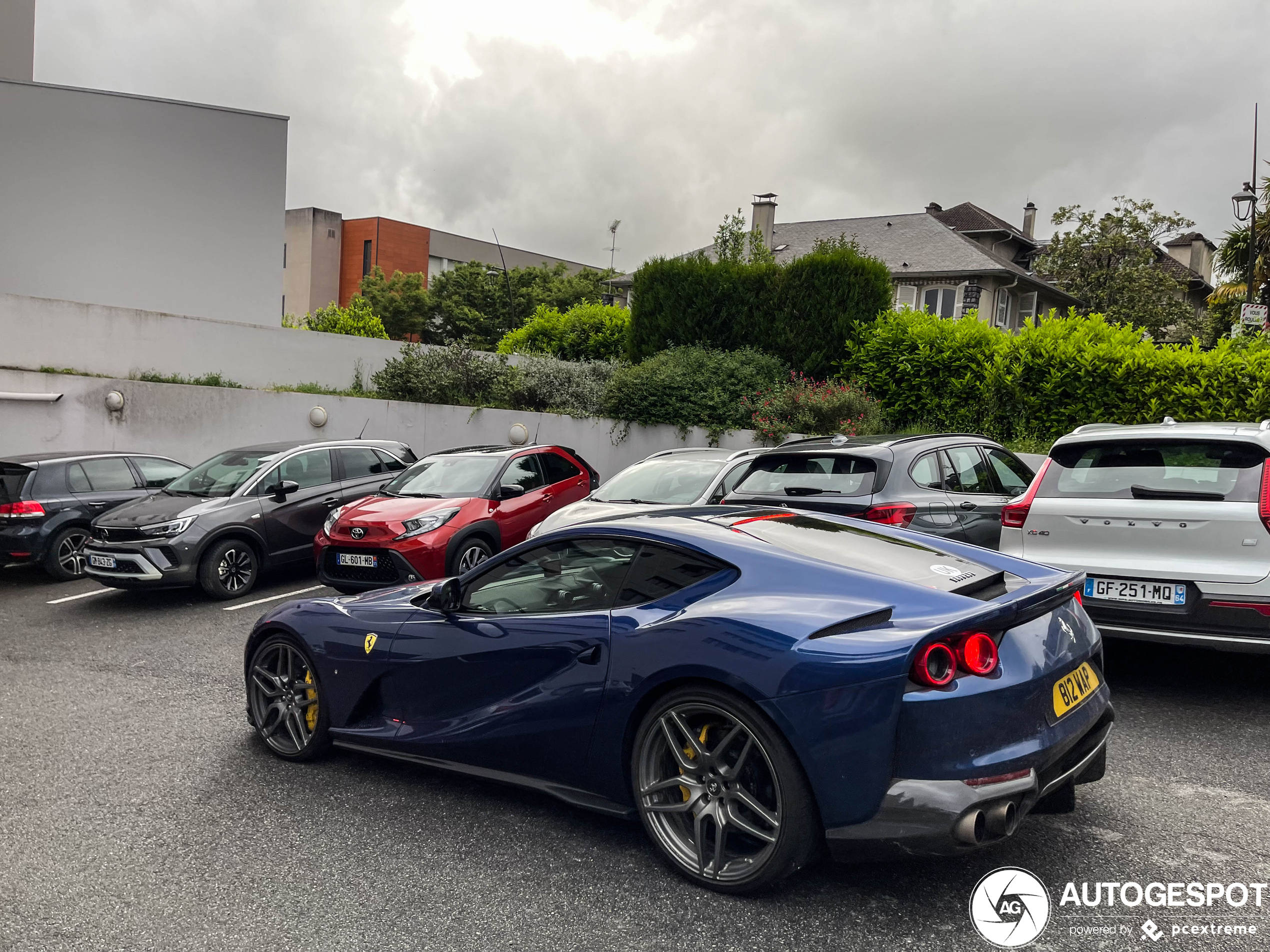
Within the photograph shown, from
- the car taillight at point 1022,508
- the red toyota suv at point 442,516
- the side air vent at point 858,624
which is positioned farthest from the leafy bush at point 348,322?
the side air vent at point 858,624

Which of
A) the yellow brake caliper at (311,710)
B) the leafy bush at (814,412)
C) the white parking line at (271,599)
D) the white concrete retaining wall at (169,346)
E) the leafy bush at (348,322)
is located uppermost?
the leafy bush at (348,322)

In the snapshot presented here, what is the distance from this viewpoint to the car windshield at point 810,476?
7.16 metres

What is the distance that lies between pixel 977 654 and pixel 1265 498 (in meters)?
3.30

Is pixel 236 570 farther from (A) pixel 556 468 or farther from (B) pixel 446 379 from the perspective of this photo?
(B) pixel 446 379

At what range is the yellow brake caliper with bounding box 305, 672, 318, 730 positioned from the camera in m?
4.83

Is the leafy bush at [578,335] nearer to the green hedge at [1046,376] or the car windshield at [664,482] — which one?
the green hedge at [1046,376]

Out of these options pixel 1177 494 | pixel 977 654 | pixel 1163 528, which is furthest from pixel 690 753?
pixel 1177 494

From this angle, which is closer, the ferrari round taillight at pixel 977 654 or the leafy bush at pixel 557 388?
the ferrari round taillight at pixel 977 654

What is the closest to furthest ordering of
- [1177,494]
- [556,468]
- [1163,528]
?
[1163,528], [1177,494], [556,468]

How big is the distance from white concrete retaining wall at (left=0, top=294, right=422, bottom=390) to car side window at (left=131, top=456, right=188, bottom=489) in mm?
5427

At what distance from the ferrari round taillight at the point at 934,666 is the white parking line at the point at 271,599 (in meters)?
7.90

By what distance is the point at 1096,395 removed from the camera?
15.1 m

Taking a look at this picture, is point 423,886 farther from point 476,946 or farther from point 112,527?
point 112,527

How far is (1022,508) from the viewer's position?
6.23 m
